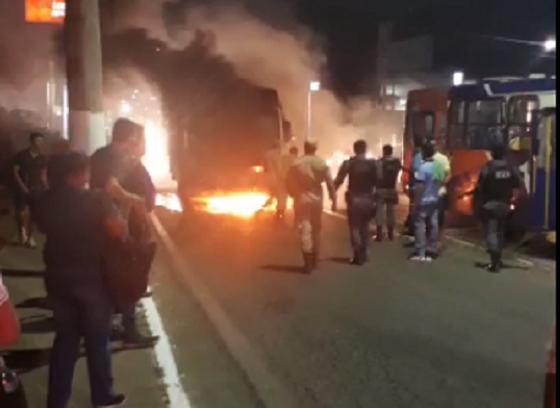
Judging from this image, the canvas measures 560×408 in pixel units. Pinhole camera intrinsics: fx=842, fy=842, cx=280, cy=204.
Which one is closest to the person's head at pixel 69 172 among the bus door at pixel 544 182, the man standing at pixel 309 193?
the man standing at pixel 309 193

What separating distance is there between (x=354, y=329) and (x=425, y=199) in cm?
482

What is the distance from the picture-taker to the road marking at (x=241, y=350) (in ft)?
19.7

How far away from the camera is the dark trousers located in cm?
1171

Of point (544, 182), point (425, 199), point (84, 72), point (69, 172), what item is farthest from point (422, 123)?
point (69, 172)

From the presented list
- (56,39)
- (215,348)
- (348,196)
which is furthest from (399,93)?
(215,348)

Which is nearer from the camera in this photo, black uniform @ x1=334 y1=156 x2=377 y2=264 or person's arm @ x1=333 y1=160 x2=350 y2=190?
black uniform @ x1=334 y1=156 x2=377 y2=264

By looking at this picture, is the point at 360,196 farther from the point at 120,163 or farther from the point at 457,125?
the point at 457,125

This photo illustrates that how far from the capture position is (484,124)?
57.1ft

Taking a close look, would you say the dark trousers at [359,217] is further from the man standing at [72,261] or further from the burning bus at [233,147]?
the burning bus at [233,147]

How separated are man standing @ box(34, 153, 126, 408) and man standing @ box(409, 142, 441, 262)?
25.5ft

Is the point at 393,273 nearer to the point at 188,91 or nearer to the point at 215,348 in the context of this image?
the point at 215,348

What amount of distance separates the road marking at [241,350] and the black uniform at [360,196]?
2351 millimetres

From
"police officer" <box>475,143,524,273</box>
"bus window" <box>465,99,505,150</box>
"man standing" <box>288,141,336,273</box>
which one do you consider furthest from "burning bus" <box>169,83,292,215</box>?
"police officer" <box>475,143,524,273</box>

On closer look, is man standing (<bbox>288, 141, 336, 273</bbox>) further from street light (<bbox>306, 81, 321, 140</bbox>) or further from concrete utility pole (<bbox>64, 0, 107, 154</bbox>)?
street light (<bbox>306, 81, 321, 140</bbox>)
